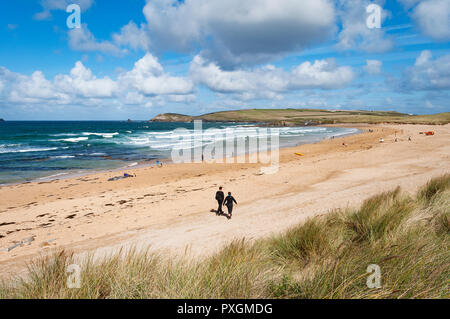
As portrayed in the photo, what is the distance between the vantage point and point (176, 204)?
12305 millimetres

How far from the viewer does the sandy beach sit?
7.81 m

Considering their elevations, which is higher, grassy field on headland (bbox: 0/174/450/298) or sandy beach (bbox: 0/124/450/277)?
grassy field on headland (bbox: 0/174/450/298)

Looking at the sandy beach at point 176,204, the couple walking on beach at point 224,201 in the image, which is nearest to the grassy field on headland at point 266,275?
the sandy beach at point 176,204

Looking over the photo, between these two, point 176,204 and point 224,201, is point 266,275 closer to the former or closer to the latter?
point 224,201

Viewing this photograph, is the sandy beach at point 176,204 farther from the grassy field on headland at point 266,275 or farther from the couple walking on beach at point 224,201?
the grassy field on headland at point 266,275

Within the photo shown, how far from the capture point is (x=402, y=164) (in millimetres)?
18000

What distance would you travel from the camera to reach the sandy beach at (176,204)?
25.6ft

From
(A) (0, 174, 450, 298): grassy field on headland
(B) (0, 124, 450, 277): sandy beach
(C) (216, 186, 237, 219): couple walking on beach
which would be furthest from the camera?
(C) (216, 186, 237, 219): couple walking on beach

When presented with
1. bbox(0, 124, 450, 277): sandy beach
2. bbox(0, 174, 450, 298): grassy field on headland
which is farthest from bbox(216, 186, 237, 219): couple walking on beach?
bbox(0, 174, 450, 298): grassy field on headland

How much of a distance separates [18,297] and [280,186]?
42.8ft

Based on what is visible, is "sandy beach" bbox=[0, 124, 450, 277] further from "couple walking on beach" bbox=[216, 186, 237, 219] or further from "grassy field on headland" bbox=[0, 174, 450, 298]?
"grassy field on headland" bbox=[0, 174, 450, 298]

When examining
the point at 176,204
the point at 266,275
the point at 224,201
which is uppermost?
the point at 266,275

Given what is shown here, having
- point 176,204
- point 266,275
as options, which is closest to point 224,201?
point 176,204

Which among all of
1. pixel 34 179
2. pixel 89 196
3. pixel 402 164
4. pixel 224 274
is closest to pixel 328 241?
pixel 224 274
